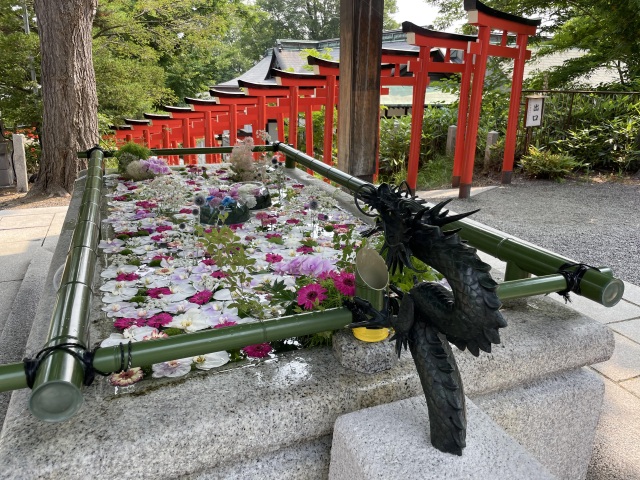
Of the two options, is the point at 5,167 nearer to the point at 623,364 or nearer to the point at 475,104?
the point at 475,104

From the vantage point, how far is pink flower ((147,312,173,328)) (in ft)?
6.15

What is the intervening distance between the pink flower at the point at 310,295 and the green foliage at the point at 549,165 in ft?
25.0

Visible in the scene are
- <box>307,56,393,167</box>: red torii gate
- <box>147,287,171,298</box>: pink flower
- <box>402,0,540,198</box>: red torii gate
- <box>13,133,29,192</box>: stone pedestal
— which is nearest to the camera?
<box>147,287,171,298</box>: pink flower

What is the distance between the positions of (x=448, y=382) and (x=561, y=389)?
823 mm

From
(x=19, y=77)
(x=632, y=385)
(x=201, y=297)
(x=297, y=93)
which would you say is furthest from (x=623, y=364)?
(x=19, y=77)

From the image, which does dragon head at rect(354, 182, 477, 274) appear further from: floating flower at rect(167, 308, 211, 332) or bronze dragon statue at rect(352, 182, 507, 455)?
floating flower at rect(167, 308, 211, 332)

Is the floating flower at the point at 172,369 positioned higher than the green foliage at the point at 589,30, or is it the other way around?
the green foliage at the point at 589,30

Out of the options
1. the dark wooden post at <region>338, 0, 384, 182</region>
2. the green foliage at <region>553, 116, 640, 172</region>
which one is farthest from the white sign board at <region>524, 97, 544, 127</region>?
the dark wooden post at <region>338, 0, 384, 182</region>

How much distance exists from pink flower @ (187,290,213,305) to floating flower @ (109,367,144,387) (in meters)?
0.59

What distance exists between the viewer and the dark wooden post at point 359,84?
379 cm

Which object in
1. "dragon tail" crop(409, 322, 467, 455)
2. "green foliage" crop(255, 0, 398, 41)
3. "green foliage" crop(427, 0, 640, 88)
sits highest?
"green foliage" crop(255, 0, 398, 41)

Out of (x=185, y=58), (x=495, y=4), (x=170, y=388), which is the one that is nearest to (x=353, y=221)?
(x=170, y=388)

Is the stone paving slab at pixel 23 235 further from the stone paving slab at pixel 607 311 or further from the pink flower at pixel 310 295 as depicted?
the stone paving slab at pixel 607 311

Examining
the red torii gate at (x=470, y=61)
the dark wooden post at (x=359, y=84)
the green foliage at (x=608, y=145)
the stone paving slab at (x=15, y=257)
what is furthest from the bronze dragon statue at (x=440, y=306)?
the green foliage at (x=608, y=145)
